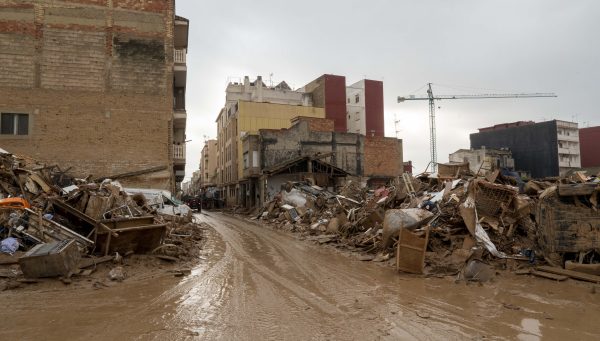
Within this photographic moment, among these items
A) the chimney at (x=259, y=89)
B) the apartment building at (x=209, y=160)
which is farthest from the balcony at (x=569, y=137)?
the apartment building at (x=209, y=160)

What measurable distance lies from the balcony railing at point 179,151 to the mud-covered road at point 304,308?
18124 mm

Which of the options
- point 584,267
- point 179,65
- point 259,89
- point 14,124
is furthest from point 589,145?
point 14,124

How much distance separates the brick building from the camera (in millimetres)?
21922

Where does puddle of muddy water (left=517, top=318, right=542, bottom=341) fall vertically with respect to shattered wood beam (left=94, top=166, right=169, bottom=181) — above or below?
below

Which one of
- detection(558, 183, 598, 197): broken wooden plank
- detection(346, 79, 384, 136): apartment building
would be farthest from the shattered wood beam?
detection(346, 79, 384, 136): apartment building

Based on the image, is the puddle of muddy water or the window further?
the window

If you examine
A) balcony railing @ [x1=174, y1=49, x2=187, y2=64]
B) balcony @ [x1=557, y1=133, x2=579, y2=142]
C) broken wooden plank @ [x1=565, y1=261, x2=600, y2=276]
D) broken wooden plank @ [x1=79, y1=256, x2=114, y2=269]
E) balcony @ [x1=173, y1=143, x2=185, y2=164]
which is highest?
balcony railing @ [x1=174, y1=49, x2=187, y2=64]

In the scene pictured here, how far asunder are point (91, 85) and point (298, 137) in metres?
20.8

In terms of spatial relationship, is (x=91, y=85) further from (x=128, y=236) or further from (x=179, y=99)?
(x=128, y=236)

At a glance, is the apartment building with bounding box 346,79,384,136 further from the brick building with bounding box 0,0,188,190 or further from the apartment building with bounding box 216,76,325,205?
the brick building with bounding box 0,0,188,190

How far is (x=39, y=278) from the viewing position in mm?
8008

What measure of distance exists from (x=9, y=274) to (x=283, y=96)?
52.8 m

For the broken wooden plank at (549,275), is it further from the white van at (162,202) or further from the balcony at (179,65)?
the balcony at (179,65)

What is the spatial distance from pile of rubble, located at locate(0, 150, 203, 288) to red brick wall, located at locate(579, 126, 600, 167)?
78047 mm
